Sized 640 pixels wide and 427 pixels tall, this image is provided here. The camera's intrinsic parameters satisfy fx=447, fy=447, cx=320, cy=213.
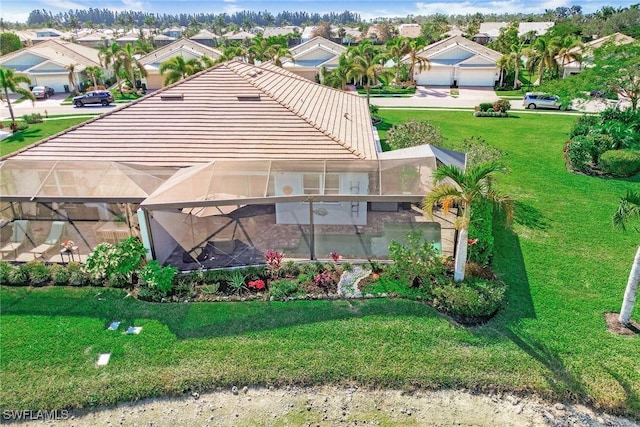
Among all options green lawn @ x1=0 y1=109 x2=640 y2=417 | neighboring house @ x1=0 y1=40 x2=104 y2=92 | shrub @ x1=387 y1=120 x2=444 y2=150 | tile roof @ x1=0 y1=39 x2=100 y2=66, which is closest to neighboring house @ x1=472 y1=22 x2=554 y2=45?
tile roof @ x1=0 y1=39 x2=100 y2=66

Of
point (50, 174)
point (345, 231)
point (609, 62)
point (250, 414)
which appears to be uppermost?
point (609, 62)

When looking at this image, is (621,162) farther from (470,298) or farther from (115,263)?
(115,263)

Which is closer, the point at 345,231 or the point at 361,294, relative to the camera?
the point at 361,294

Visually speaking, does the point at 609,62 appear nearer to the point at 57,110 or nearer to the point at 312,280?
the point at 312,280

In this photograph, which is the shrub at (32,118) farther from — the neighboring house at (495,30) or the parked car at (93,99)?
the neighboring house at (495,30)

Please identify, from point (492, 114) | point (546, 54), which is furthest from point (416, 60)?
point (492, 114)

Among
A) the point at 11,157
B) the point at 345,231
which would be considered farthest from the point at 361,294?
the point at 11,157

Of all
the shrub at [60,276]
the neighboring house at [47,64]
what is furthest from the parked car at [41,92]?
the shrub at [60,276]
